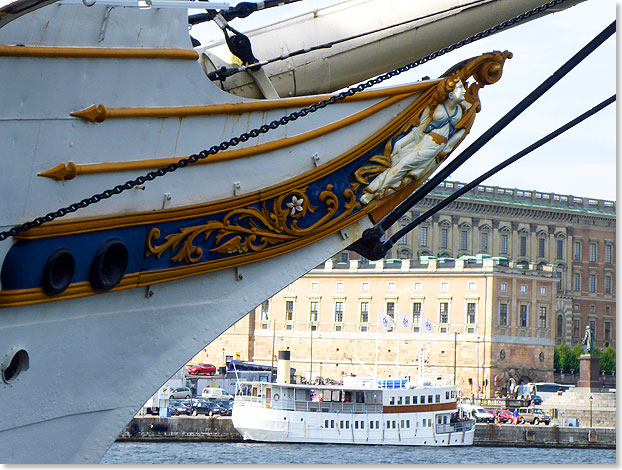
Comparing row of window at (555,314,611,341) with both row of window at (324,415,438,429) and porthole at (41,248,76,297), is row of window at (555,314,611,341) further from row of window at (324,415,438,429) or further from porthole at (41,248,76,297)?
porthole at (41,248,76,297)

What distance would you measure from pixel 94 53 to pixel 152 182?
0.57 meters

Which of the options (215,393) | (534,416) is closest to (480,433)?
(534,416)

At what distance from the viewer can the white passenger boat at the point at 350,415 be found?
4125cm

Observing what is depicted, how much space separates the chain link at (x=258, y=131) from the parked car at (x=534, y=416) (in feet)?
143

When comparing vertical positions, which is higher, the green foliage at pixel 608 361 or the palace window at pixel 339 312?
the palace window at pixel 339 312

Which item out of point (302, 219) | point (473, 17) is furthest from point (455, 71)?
point (302, 219)

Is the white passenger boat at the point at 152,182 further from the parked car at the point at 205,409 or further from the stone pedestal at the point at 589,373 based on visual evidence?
the stone pedestal at the point at 589,373

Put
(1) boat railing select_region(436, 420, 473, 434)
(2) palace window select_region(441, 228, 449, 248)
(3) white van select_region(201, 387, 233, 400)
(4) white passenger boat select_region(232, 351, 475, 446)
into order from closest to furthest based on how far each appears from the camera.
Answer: (4) white passenger boat select_region(232, 351, 475, 446) < (1) boat railing select_region(436, 420, 473, 434) < (3) white van select_region(201, 387, 233, 400) < (2) palace window select_region(441, 228, 449, 248)

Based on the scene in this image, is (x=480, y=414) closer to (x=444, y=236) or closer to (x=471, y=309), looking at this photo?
(x=471, y=309)

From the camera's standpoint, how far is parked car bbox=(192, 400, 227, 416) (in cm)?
4547

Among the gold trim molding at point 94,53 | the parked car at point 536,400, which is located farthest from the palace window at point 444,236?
the gold trim molding at point 94,53

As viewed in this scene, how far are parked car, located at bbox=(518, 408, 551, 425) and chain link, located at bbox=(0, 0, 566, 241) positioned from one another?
1714 inches

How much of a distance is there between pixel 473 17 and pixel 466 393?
58681mm

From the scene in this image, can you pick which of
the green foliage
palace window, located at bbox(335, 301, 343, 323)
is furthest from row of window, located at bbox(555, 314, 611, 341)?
palace window, located at bbox(335, 301, 343, 323)
